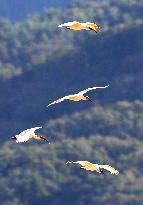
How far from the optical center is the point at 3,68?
11719cm

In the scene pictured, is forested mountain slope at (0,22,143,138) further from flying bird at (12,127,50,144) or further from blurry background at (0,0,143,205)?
flying bird at (12,127,50,144)

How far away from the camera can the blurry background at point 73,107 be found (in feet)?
252

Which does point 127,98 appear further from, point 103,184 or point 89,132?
point 103,184

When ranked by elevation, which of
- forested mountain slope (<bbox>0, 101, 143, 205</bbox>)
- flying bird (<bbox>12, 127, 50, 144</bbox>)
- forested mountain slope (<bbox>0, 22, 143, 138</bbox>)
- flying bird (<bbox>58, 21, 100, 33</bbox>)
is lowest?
flying bird (<bbox>12, 127, 50, 144</bbox>)

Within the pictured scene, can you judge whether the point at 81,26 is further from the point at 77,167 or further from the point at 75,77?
the point at 75,77

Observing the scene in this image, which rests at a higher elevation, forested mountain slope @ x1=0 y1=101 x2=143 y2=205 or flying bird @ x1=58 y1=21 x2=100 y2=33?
forested mountain slope @ x1=0 y1=101 x2=143 y2=205

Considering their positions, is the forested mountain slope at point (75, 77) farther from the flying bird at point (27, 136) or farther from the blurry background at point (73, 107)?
the flying bird at point (27, 136)

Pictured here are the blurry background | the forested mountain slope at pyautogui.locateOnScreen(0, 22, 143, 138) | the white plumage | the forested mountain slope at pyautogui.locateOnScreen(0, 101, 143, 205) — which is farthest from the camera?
the forested mountain slope at pyautogui.locateOnScreen(0, 22, 143, 138)

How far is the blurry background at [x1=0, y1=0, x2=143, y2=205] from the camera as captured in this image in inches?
3019

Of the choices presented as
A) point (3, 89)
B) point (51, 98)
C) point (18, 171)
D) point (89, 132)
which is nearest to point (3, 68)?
point (3, 89)

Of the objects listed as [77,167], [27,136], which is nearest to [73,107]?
[77,167]

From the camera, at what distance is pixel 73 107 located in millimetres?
101250

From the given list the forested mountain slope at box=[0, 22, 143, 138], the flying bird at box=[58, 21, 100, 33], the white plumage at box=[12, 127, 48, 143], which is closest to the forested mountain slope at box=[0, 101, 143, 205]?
the forested mountain slope at box=[0, 22, 143, 138]

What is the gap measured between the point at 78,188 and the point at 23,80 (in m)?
35.3
